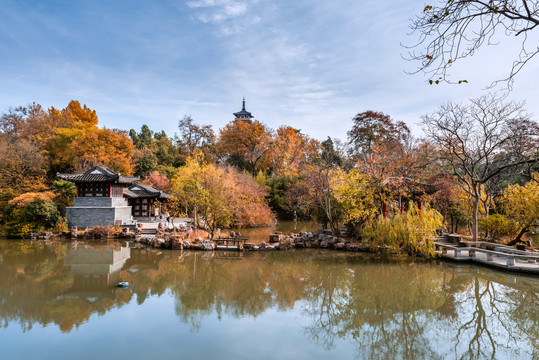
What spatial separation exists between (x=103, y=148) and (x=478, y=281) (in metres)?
24.5

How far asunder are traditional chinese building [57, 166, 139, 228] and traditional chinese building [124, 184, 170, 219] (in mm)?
1752

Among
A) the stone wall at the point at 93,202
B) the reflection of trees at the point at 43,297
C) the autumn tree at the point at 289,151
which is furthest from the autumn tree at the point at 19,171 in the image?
the autumn tree at the point at 289,151

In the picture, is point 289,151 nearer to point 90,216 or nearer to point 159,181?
point 159,181

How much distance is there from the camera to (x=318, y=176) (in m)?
14.1

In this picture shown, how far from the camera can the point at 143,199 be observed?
2238 cm

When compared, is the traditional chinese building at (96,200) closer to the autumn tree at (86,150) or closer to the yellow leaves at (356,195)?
the autumn tree at (86,150)

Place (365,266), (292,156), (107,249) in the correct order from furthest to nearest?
(292,156), (107,249), (365,266)

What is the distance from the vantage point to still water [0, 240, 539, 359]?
15.7 feet

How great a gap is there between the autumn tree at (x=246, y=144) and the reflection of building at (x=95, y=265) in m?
17.7

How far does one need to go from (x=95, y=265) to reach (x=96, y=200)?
9630 millimetres

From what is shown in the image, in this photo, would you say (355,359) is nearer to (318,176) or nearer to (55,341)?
(55,341)

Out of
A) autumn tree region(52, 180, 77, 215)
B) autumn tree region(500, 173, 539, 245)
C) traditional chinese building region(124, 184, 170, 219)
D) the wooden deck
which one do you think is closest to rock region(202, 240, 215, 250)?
the wooden deck

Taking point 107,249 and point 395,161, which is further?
point 395,161

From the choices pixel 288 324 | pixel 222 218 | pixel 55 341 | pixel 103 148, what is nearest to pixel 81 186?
pixel 103 148
